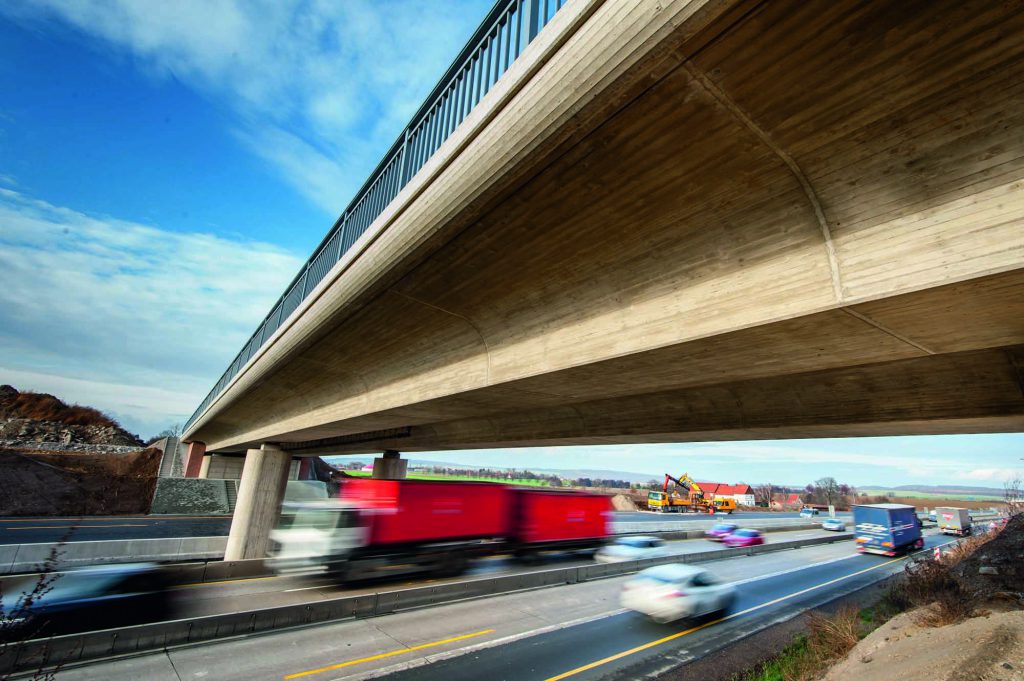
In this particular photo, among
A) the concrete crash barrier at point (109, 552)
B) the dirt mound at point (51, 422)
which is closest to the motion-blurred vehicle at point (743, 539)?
the concrete crash barrier at point (109, 552)

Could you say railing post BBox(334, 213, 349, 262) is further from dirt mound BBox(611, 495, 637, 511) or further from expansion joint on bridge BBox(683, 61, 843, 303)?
dirt mound BBox(611, 495, 637, 511)

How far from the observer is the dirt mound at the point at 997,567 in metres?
13.8

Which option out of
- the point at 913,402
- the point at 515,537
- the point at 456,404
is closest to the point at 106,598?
the point at 456,404

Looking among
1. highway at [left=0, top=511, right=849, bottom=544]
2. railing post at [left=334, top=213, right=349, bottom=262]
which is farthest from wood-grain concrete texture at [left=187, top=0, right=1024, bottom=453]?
highway at [left=0, top=511, right=849, bottom=544]

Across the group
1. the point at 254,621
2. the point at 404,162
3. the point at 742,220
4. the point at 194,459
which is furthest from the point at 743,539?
the point at 194,459

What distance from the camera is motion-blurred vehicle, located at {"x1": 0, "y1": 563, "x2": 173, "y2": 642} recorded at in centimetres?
1134

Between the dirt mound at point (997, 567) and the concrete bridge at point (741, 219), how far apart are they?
8.54 m

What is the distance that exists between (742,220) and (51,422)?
10281 cm

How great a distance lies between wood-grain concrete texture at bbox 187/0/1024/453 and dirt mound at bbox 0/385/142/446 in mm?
79872

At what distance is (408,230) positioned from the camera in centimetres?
723

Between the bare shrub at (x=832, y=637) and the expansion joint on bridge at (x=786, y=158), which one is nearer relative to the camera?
the expansion joint on bridge at (x=786, y=158)

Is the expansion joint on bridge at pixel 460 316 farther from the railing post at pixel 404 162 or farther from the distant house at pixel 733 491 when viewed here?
the distant house at pixel 733 491

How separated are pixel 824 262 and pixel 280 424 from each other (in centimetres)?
2398

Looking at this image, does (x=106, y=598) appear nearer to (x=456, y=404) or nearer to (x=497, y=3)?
(x=456, y=404)
